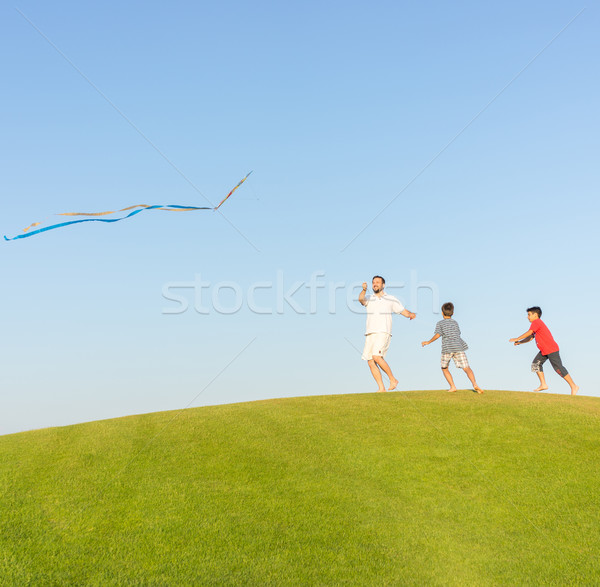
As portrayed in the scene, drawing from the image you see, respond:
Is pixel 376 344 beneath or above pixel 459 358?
above

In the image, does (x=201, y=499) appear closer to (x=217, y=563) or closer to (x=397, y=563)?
(x=217, y=563)

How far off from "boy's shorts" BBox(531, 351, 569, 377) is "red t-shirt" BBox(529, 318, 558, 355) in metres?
0.17

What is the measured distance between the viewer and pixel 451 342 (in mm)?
16203

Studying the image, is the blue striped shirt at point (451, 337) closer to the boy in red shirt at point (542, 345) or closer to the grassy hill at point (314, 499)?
the grassy hill at point (314, 499)

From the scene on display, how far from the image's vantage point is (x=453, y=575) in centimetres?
783

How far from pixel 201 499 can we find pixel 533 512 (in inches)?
230

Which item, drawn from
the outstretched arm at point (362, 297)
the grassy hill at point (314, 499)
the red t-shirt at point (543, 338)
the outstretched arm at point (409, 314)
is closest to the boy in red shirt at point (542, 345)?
the red t-shirt at point (543, 338)

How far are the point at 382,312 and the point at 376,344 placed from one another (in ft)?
3.27

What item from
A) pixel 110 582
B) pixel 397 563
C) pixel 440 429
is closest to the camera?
pixel 110 582

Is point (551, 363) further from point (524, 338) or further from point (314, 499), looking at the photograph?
point (314, 499)

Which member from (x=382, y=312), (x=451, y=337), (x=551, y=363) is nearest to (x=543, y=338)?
(x=551, y=363)

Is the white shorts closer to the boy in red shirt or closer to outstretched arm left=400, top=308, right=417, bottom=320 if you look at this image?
outstretched arm left=400, top=308, right=417, bottom=320

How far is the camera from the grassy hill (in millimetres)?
7949

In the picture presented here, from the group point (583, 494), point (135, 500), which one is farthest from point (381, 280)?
point (135, 500)
